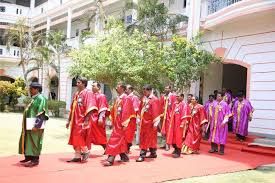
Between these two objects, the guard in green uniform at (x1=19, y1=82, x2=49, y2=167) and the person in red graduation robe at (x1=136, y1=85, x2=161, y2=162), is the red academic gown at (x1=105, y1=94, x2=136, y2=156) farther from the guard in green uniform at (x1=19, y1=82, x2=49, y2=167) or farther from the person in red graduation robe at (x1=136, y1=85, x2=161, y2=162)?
the guard in green uniform at (x1=19, y1=82, x2=49, y2=167)

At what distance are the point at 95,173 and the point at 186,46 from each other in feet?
23.2

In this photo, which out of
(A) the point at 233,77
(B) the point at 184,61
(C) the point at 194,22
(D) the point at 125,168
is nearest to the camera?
(D) the point at 125,168

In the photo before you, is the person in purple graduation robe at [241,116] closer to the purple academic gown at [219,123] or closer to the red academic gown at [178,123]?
the purple academic gown at [219,123]

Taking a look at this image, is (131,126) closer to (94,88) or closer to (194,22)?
(94,88)

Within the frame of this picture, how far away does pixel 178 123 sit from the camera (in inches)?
376

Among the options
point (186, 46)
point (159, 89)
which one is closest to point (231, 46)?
point (186, 46)

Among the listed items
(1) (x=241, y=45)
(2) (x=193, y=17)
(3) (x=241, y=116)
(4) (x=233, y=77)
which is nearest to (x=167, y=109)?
(3) (x=241, y=116)

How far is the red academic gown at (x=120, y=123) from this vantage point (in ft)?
24.9

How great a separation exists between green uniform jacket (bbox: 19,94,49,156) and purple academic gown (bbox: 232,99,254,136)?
6.53m

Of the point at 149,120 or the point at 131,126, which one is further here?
the point at 149,120

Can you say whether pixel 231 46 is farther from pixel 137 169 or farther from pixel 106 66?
pixel 137 169

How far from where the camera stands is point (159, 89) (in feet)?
41.3

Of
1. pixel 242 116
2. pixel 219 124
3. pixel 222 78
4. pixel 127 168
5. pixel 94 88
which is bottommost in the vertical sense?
pixel 127 168

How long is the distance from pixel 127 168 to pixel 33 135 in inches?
72.0
